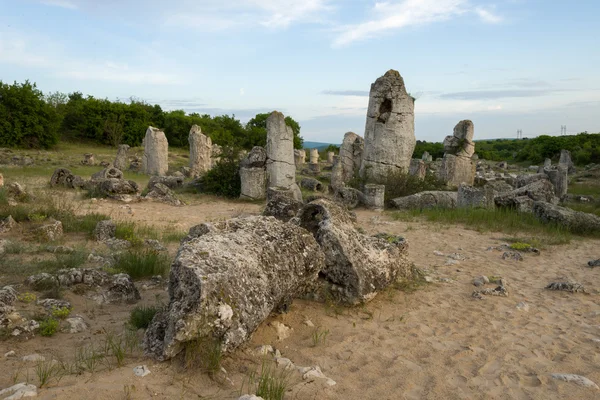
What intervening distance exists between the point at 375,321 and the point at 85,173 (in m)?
16.0

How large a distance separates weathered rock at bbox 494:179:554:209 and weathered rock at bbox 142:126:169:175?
1259 centimetres

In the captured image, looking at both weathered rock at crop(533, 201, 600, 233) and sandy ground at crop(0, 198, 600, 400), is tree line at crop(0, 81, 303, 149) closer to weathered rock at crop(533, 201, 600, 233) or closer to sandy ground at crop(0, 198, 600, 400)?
weathered rock at crop(533, 201, 600, 233)

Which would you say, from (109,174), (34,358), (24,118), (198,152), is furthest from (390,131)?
(24,118)

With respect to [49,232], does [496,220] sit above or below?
below

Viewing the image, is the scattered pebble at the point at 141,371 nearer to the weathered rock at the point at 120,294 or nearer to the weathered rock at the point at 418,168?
the weathered rock at the point at 120,294

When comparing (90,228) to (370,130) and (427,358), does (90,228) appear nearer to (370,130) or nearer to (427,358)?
(427,358)

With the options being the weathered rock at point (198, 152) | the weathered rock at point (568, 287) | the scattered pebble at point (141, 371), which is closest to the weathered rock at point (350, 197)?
the weathered rock at point (568, 287)

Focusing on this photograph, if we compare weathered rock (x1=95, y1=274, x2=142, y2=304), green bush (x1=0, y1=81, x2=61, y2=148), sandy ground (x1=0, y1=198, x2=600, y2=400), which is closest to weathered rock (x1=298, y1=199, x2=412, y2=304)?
sandy ground (x1=0, y1=198, x2=600, y2=400)

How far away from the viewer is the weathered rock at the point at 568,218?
9.36 metres

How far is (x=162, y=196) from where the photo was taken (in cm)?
1226

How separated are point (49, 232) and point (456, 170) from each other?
577 inches

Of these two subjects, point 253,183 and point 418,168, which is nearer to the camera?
point 253,183

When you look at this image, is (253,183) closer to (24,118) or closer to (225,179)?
(225,179)

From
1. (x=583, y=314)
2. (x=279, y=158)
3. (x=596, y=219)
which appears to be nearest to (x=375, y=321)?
(x=583, y=314)
